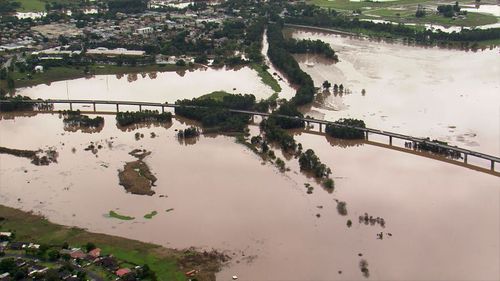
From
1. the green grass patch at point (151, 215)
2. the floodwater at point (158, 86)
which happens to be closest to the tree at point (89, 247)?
the green grass patch at point (151, 215)

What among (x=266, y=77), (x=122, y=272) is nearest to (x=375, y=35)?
(x=266, y=77)

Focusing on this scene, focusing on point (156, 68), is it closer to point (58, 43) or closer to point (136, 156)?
point (58, 43)

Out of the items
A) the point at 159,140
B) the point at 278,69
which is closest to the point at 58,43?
the point at 278,69

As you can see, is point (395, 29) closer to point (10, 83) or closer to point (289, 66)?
point (289, 66)

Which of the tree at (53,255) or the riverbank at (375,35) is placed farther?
the riverbank at (375,35)

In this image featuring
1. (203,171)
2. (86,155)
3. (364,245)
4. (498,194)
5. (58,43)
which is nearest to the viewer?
(364,245)

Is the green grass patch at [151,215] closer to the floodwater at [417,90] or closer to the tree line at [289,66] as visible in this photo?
the floodwater at [417,90]
